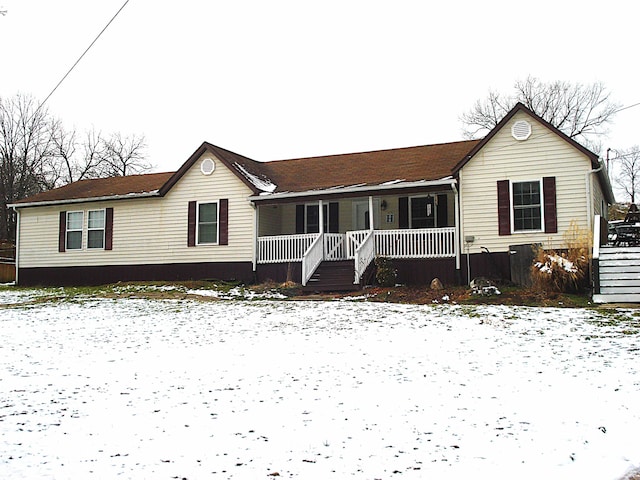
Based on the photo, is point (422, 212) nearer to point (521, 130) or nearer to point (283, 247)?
point (521, 130)

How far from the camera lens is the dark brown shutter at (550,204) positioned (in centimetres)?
1568

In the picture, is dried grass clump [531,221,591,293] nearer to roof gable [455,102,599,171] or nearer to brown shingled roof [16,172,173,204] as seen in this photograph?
roof gable [455,102,599,171]

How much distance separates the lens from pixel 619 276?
1290 cm

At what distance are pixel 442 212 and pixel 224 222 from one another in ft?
24.1

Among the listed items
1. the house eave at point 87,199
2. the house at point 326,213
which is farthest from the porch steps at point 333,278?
the house eave at point 87,199

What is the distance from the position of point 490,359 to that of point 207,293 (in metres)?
11.3

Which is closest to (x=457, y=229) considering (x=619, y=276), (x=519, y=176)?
(x=519, y=176)

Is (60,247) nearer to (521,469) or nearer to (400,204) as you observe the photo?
(400,204)

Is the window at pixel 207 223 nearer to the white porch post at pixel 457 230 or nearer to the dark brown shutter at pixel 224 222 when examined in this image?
the dark brown shutter at pixel 224 222

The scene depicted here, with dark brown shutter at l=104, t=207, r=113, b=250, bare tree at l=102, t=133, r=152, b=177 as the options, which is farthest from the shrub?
bare tree at l=102, t=133, r=152, b=177

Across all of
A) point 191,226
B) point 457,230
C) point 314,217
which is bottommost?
point 457,230

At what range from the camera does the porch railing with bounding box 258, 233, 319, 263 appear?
18594 millimetres

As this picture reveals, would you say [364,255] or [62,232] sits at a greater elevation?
[62,232]

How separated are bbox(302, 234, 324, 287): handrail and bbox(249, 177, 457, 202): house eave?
1.46 metres
